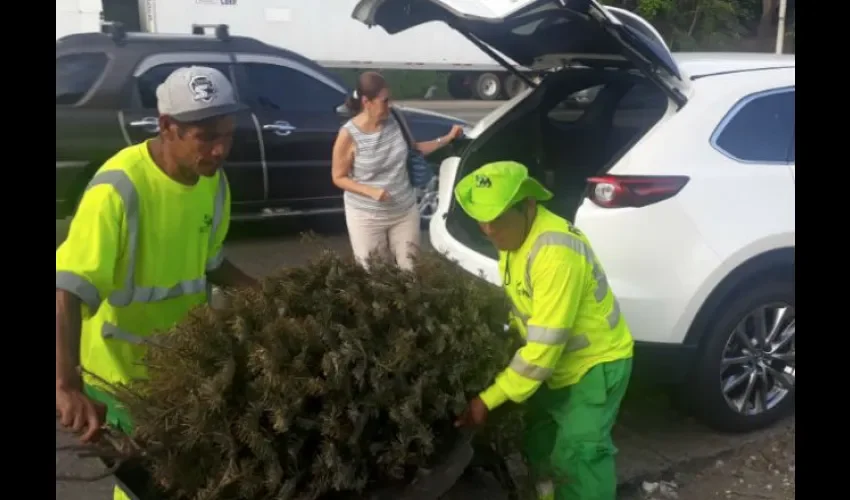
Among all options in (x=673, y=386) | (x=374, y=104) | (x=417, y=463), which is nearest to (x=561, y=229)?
(x=417, y=463)

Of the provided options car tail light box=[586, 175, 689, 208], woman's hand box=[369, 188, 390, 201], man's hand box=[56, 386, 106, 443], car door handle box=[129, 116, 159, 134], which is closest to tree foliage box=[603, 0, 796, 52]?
car door handle box=[129, 116, 159, 134]

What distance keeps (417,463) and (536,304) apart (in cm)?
80

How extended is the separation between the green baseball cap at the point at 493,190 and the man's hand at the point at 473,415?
0.63 metres

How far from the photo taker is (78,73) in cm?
731

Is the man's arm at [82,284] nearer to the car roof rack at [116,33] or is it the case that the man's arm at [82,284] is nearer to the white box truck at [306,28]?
the car roof rack at [116,33]

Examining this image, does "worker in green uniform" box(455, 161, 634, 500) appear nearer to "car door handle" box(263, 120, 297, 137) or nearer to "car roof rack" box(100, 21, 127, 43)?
"car door handle" box(263, 120, 297, 137)

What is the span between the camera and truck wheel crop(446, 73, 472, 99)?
24552 millimetres

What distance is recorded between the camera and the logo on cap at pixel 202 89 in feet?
8.05

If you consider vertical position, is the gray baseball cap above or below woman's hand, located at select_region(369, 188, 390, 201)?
above

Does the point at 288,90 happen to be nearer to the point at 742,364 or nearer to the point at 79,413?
the point at 742,364

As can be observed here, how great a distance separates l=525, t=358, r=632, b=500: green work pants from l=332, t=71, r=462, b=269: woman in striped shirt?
2274 mm

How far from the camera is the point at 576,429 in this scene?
113 inches

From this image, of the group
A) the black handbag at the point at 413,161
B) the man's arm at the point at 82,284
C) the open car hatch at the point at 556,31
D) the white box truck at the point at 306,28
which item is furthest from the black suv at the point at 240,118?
the white box truck at the point at 306,28
